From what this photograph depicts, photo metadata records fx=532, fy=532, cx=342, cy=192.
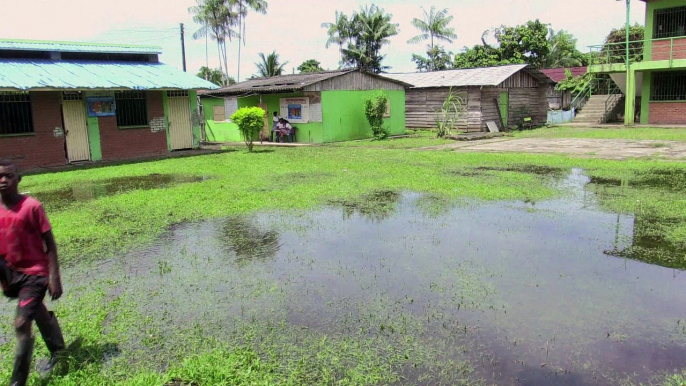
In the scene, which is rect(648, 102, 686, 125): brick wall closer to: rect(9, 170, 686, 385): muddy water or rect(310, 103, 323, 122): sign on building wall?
rect(310, 103, 323, 122): sign on building wall

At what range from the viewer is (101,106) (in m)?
17.2

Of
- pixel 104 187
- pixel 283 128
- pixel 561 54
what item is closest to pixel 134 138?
pixel 283 128

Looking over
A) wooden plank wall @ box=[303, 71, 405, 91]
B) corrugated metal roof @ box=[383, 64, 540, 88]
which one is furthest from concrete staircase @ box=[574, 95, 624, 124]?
wooden plank wall @ box=[303, 71, 405, 91]

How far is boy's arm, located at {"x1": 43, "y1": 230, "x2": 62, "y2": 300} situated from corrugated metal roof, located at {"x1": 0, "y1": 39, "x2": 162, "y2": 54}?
1543 centimetres

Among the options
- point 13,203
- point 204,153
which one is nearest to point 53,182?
point 204,153

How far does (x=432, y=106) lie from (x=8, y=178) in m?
25.7

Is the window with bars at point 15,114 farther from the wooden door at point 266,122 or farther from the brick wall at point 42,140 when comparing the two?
the wooden door at point 266,122

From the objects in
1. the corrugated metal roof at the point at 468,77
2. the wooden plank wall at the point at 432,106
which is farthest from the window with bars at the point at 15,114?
the wooden plank wall at the point at 432,106

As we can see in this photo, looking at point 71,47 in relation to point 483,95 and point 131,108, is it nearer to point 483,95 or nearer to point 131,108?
point 131,108

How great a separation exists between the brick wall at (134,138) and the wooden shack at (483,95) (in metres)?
13.8

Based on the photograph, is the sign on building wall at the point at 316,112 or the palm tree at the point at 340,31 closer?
the sign on building wall at the point at 316,112

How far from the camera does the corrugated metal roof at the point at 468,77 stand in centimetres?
2559

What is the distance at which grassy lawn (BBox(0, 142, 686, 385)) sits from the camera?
375 cm

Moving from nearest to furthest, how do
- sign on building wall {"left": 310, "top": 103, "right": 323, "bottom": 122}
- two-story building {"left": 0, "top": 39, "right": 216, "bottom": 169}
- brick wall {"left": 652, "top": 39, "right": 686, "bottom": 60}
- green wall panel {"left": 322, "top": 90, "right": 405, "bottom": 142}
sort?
two-story building {"left": 0, "top": 39, "right": 216, "bottom": 169}
sign on building wall {"left": 310, "top": 103, "right": 323, "bottom": 122}
green wall panel {"left": 322, "top": 90, "right": 405, "bottom": 142}
brick wall {"left": 652, "top": 39, "right": 686, "bottom": 60}
